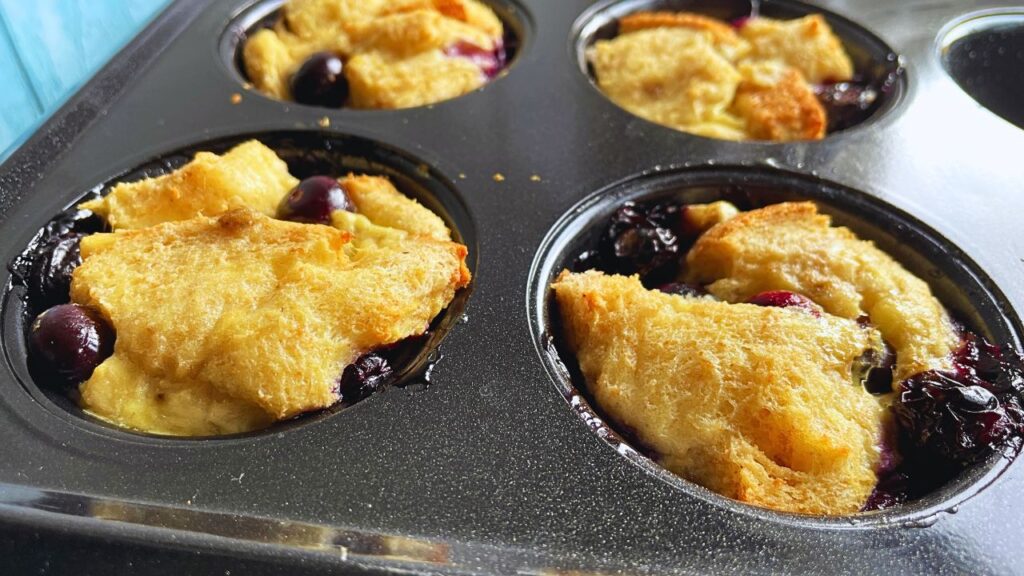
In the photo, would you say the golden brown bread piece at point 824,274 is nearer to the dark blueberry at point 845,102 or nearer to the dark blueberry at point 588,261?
the dark blueberry at point 588,261

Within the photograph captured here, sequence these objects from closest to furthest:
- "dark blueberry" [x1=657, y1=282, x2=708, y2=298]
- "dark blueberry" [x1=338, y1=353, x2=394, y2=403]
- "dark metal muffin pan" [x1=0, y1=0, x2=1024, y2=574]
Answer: "dark metal muffin pan" [x1=0, y1=0, x2=1024, y2=574] → "dark blueberry" [x1=338, y1=353, x2=394, y2=403] → "dark blueberry" [x1=657, y1=282, x2=708, y2=298]

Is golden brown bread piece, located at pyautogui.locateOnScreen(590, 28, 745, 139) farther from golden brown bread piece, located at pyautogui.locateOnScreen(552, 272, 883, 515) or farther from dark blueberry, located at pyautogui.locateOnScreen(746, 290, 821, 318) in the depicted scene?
golden brown bread piece, located at pyautogui.locateOnScreen(552, 272, 883, 515)

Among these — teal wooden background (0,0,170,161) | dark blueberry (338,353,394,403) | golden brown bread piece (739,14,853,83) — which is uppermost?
teal wooden background (0,0,170,161)

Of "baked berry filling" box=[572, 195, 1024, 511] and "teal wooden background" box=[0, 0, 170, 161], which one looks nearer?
"baked berry filling" box=[572, 195, 1024, 511]

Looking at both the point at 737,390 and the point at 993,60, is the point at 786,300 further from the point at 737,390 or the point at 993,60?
the point at 993,60

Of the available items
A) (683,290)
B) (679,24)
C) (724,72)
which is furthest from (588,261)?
(679,24)

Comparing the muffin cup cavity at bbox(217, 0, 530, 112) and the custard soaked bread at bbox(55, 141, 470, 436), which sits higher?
the muffin cup cavity at bbox(217, 0, 530, 112)

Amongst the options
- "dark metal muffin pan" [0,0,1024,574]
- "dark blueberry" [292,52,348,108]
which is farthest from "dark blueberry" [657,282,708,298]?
"dark blueberry" [292,52,348,108]

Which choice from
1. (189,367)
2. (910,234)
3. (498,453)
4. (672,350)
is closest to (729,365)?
(672,350)
